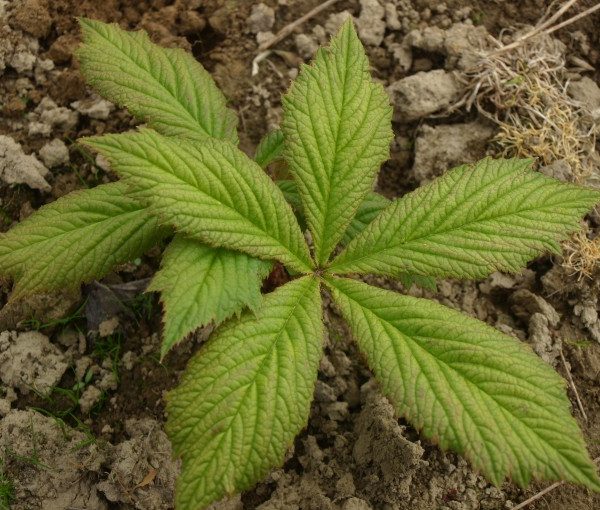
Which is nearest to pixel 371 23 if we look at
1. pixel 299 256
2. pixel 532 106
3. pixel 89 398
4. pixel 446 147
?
pixel 446 147

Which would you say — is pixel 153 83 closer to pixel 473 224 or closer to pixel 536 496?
pixel 473 224

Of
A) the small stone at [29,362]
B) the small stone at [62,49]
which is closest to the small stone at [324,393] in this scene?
the small stone at [29,362]

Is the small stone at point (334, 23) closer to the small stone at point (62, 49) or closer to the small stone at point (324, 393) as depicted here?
the small stone at point (62, 49)

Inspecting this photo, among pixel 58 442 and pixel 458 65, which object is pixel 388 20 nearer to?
pixel 458 65

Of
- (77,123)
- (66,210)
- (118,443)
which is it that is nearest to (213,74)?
(77,123)

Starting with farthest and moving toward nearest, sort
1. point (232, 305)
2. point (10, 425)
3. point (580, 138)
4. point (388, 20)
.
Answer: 1. point (388, 20)
2. point (580, 138)
3. point (10, 425)
4. point (232, 305)

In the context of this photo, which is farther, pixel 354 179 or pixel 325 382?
pixel 325 382
